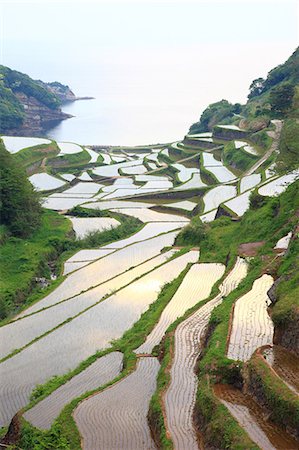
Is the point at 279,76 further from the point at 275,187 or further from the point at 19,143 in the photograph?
the point at 275,187

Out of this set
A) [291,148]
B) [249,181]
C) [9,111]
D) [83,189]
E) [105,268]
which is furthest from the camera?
[9,111]

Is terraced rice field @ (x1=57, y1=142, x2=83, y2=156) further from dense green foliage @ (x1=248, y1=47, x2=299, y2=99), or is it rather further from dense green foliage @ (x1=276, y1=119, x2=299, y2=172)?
dense green foliage @ (x1=276, y1=119, x2=299, y2=172)

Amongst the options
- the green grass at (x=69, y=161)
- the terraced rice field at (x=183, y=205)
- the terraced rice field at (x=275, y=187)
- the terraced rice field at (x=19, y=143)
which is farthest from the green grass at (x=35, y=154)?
the terraced rice field at (x=275, y=187)

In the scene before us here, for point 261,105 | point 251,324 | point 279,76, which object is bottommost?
point 251,324

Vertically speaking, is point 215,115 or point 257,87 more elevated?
point 257,87

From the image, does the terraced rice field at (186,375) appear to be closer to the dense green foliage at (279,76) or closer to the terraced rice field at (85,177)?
the terraced rice field at (85,177)

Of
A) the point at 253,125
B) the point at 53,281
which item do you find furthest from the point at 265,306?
the point at 253,125

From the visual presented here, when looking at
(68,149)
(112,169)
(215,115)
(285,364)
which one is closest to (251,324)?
(285,364)
